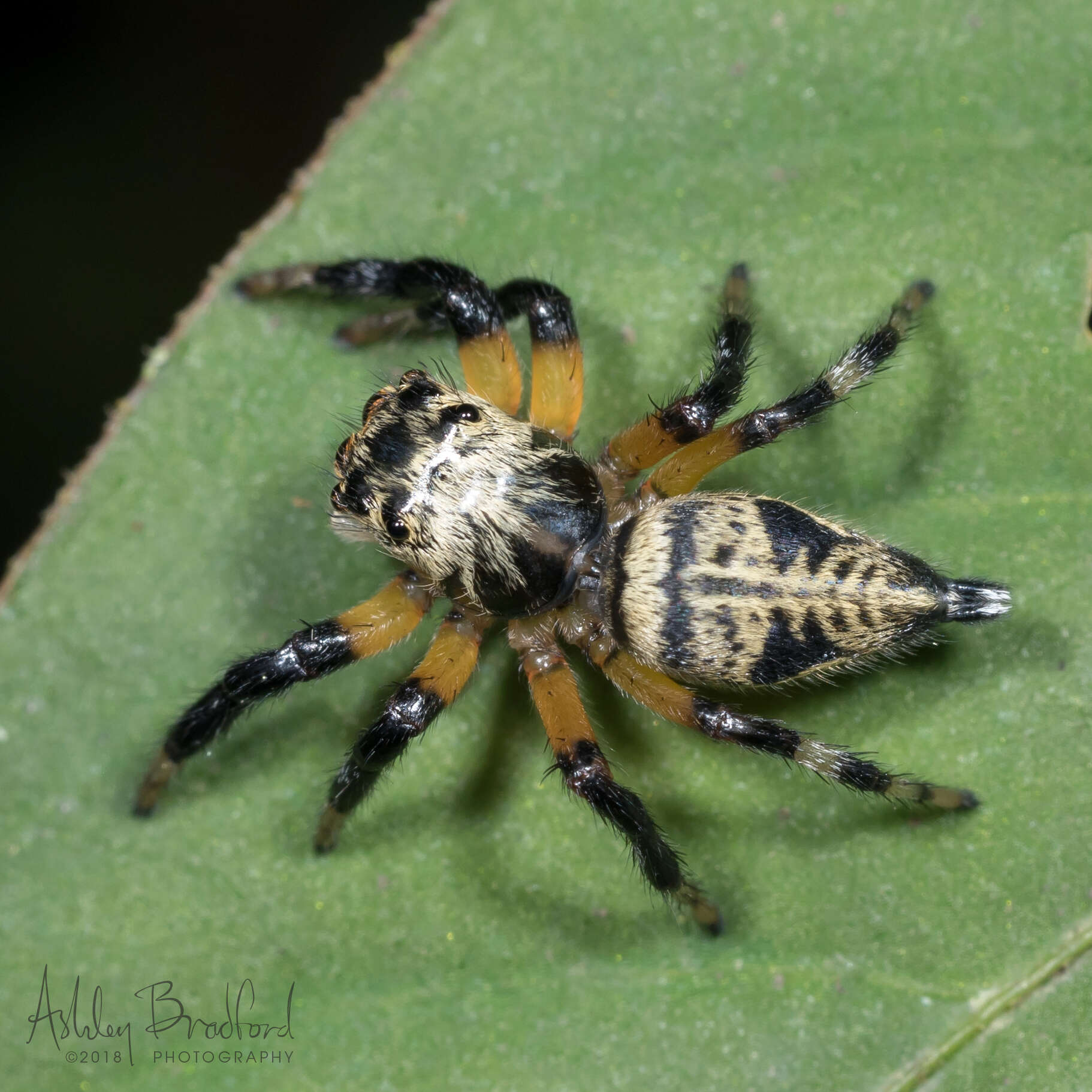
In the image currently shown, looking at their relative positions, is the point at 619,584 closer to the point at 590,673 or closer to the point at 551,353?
the point at 590,673

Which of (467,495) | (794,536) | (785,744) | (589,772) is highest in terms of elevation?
(794,536)

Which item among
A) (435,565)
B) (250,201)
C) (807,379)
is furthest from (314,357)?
(807,379)

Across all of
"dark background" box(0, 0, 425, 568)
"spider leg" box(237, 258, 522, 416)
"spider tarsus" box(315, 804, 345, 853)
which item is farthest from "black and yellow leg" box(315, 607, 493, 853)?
"dark background" box(0, 0, 425, 568)

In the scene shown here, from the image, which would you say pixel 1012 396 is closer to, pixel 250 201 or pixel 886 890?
pixel 886 890

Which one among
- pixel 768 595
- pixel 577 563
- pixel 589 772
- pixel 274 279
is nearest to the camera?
pixel 768 595

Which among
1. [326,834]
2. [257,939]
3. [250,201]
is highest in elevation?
[250,201]

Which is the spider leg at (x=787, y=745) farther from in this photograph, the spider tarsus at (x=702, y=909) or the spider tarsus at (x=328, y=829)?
the spider tarsus at (x=328, y=829)

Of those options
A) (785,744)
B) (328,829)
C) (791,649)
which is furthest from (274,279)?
(785,744)
